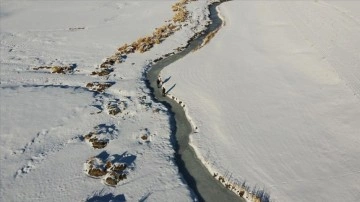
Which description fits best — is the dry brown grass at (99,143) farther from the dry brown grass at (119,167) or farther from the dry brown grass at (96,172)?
the dry brown grass at (119,167)

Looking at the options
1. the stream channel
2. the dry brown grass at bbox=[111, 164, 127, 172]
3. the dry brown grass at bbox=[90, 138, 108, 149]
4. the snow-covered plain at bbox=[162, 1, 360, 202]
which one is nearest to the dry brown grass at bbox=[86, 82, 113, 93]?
the stream channel

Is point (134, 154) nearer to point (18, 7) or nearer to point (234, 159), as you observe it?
point (234, 159)

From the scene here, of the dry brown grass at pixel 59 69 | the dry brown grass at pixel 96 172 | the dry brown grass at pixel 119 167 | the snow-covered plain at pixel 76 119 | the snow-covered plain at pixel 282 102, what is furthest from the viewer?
the dry brown grass at pixel 59 69

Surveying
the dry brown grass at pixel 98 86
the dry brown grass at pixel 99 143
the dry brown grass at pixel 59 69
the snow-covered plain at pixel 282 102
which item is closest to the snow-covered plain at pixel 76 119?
the dry brown grass at pixel 99 143

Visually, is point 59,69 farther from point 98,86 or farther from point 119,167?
point 119,167

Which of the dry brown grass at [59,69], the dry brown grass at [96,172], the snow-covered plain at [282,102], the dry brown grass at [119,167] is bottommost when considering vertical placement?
the dry brown grass at [59,69]

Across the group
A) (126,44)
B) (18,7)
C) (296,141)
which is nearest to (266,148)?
(296,141)
